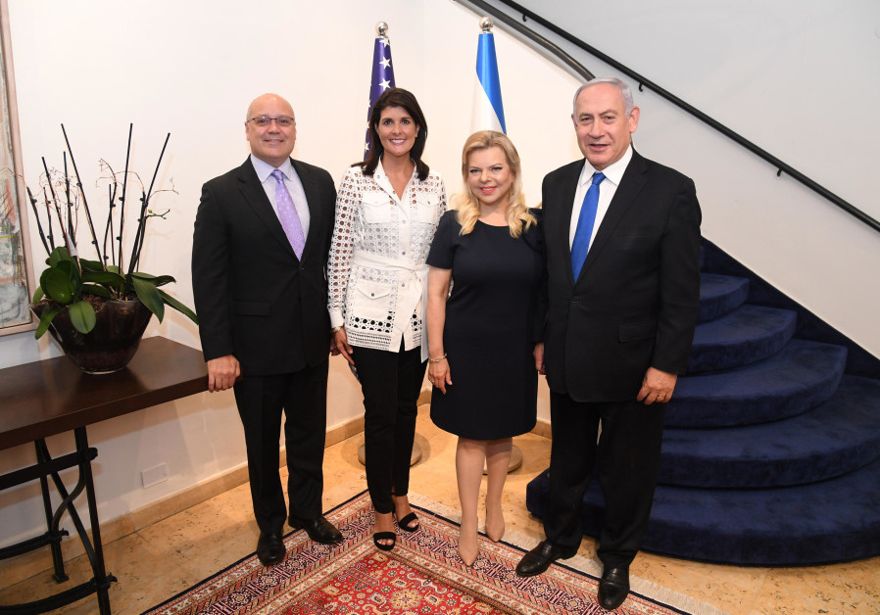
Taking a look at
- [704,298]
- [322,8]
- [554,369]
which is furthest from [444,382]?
[322,8]

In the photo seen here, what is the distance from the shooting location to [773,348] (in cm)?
348

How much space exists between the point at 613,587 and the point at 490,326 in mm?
1043

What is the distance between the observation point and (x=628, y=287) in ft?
6.86

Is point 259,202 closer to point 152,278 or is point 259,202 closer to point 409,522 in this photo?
point 152,278

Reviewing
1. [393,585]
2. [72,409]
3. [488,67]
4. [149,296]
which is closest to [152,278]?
[149,296]

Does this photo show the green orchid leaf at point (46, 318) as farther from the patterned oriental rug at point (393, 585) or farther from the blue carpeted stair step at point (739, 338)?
the blue carpeted stair step at point (739, 338)

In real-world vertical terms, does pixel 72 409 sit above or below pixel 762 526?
above

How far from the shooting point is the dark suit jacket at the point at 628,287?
6.72ft

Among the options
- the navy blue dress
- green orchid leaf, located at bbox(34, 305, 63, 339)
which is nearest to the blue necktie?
the navy blue dress

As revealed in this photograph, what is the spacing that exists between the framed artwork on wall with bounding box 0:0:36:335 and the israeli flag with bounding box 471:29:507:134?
194cm

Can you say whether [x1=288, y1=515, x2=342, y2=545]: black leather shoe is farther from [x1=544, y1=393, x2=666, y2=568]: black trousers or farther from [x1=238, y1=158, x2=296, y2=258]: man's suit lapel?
[x1=238, y1=158, x2=296, y2=258]: man's suit lapel

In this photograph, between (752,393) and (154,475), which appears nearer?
(154,475)

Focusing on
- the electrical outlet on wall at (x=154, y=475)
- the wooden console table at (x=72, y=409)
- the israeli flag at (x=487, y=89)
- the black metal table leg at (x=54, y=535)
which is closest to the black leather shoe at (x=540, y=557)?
the wooden console table at (x=72, y=409)

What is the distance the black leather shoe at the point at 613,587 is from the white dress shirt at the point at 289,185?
1.65m
